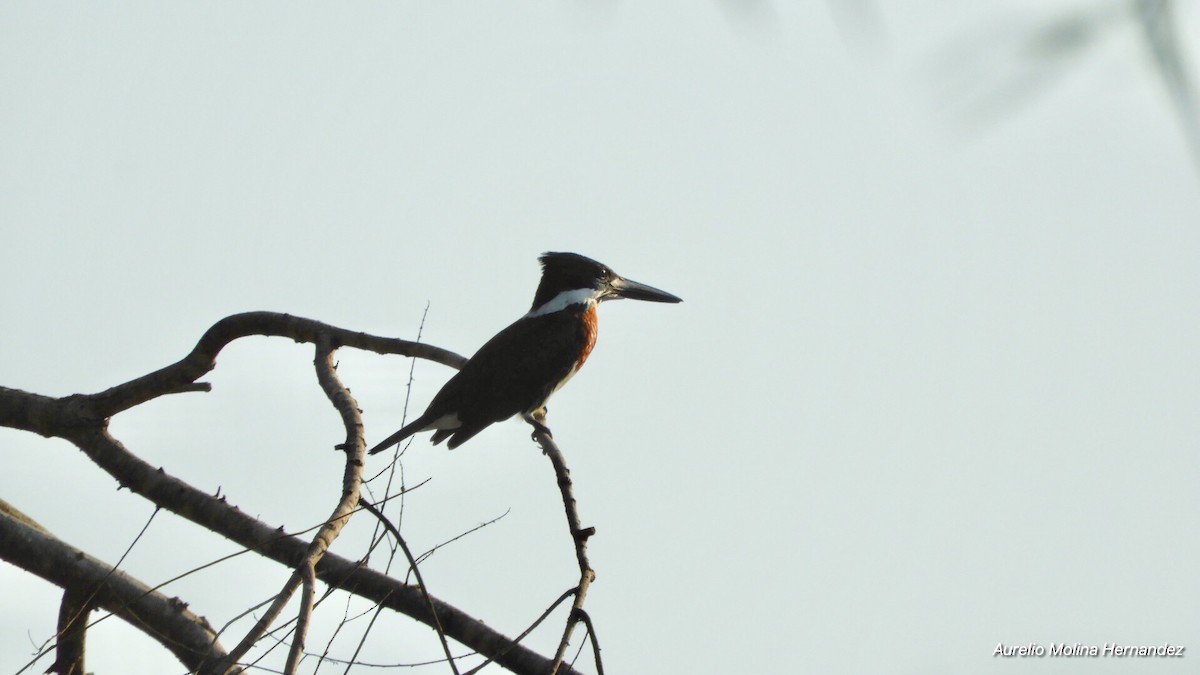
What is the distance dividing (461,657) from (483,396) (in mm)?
2993

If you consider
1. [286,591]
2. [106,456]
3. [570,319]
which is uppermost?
[570,319]

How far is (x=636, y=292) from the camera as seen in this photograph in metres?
7.29

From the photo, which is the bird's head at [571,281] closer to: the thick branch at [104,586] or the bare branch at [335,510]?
the bare branch at [335,510]

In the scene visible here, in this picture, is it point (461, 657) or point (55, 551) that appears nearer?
point (461, 657)

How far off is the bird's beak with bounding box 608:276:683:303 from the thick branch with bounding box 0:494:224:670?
12.1ft

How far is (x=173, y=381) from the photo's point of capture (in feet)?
12.7

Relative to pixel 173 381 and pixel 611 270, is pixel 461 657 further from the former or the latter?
pixel 611 270

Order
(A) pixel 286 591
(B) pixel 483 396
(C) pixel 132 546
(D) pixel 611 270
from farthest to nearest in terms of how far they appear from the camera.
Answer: (D) pixel 611 270 → (B) pixel 483 396 → (C) pixel 132 546 → (A) pixel 286 591

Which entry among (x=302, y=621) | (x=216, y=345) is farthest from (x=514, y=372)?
(x=302, y=621)

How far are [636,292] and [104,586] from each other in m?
3.98

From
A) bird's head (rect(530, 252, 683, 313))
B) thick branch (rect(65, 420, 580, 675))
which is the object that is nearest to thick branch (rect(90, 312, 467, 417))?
thick branch (rect(65, 420, 580, 675))

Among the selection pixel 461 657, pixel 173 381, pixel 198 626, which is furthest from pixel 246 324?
pixel 461 657

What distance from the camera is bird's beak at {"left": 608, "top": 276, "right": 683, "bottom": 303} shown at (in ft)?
23.4

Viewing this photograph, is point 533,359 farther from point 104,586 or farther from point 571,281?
point 104,586
